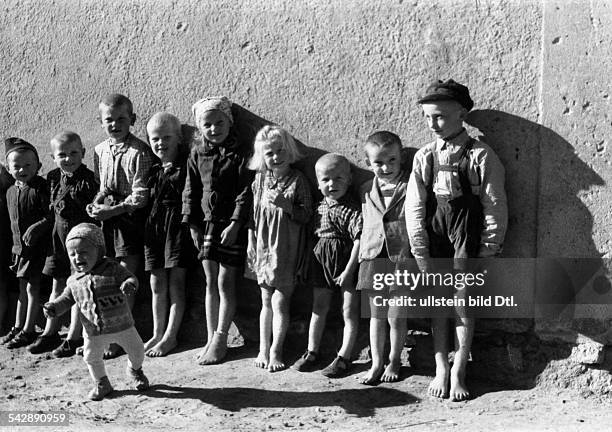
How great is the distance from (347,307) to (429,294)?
47 cm

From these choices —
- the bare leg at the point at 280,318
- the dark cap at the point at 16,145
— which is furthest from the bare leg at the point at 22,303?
the bare leg at the point at 280,318

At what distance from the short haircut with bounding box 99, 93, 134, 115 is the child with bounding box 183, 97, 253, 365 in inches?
17.3

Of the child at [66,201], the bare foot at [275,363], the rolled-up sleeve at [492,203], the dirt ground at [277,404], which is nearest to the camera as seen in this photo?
the dirt ground at [277,404]

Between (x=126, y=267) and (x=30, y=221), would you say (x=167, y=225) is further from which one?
(x=30, y=221)

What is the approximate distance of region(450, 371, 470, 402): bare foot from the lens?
17.8 feet

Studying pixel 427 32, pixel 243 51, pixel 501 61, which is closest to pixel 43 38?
pixel 243 51

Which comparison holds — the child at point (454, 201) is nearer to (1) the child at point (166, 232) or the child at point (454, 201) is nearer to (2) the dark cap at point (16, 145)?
(1) the child at point (166, 232)

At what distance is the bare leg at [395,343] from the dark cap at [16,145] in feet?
8.36

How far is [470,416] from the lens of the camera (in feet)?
17.2

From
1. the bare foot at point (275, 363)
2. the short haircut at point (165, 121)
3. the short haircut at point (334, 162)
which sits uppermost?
the short haircut at point (165, 121)

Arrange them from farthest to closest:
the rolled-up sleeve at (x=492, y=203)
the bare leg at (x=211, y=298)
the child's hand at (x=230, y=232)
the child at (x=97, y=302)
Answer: the bare leg at (x=211, y=298), the child's hand at (x=230, y=232), the child at (x=97, y=302), the rolled-up sleeve at (x=492, y=203)

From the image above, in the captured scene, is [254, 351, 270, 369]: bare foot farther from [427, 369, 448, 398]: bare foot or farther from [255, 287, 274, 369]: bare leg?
[427, 369, 448, 398]: bare foot

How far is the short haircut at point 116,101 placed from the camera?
627 centimetres

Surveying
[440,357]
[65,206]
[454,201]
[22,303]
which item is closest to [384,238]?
[454,201]
